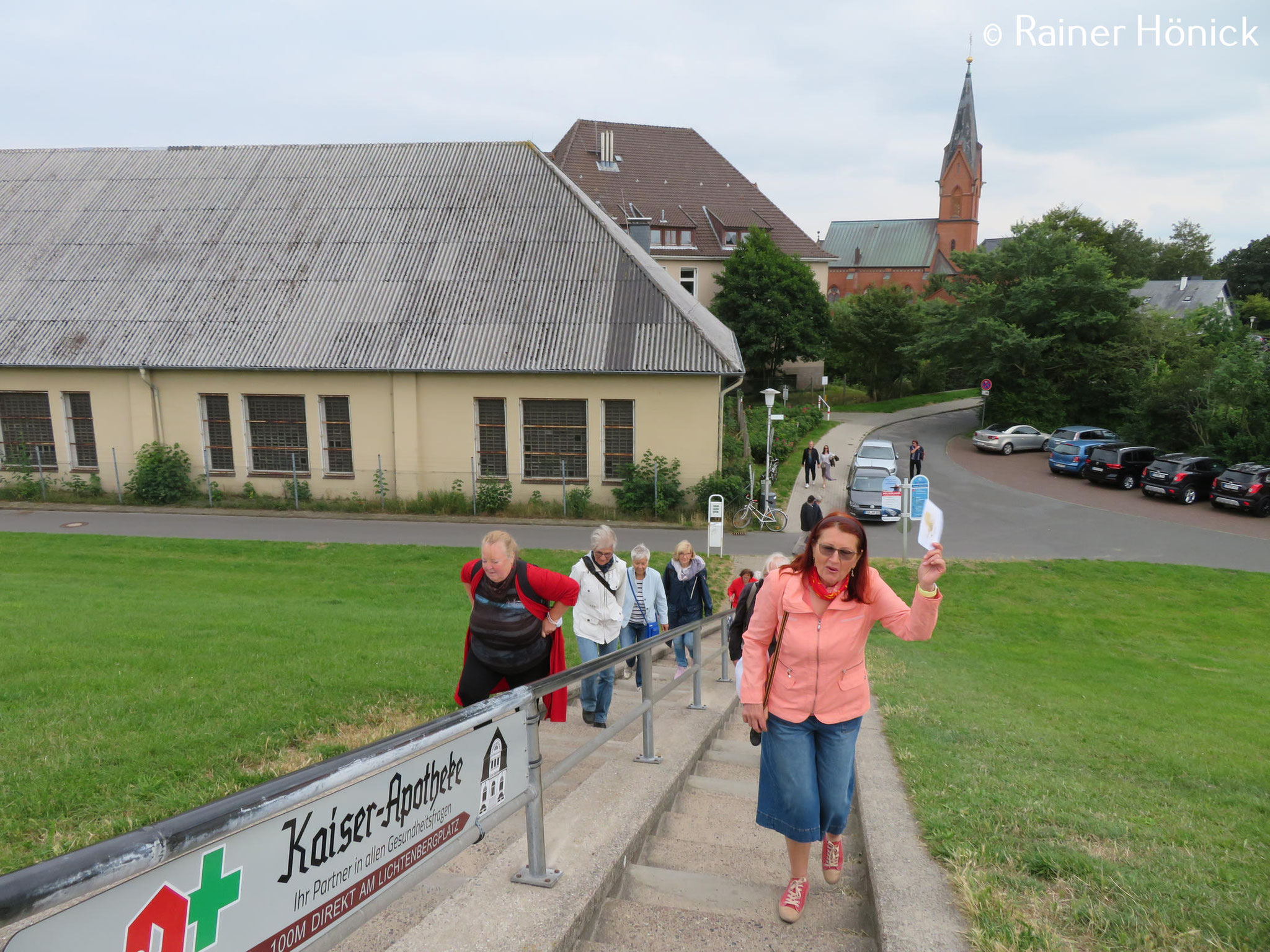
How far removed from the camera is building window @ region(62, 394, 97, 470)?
78.4 feet

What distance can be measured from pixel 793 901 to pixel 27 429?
27.9 m

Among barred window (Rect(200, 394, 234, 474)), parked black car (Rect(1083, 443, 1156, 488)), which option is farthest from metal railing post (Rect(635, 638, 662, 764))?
parked black car (Rect(1083, 443, 1156, 488))

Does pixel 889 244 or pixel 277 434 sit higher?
pixel 889 244

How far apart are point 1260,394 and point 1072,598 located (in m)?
19.5

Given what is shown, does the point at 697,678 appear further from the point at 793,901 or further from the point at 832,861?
the point at 793,901

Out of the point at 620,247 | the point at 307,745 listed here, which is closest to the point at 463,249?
the point at 620,247

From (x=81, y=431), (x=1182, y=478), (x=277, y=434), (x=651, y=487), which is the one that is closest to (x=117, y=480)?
(x=81, y=431)

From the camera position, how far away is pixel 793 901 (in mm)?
3699

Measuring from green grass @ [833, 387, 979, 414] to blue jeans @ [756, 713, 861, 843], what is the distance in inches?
1982

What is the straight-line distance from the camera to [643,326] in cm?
2261

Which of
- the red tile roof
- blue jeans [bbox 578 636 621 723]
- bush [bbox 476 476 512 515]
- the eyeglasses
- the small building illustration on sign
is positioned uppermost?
the red tile roof

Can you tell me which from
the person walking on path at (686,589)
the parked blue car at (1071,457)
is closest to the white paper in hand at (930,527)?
the person walking on path at (686,589)

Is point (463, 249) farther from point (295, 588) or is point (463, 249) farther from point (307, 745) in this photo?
point (307, 745)

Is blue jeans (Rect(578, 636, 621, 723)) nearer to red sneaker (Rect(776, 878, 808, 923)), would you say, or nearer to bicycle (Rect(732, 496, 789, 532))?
red sneaker (Rect(776, 878, 808, 923))
